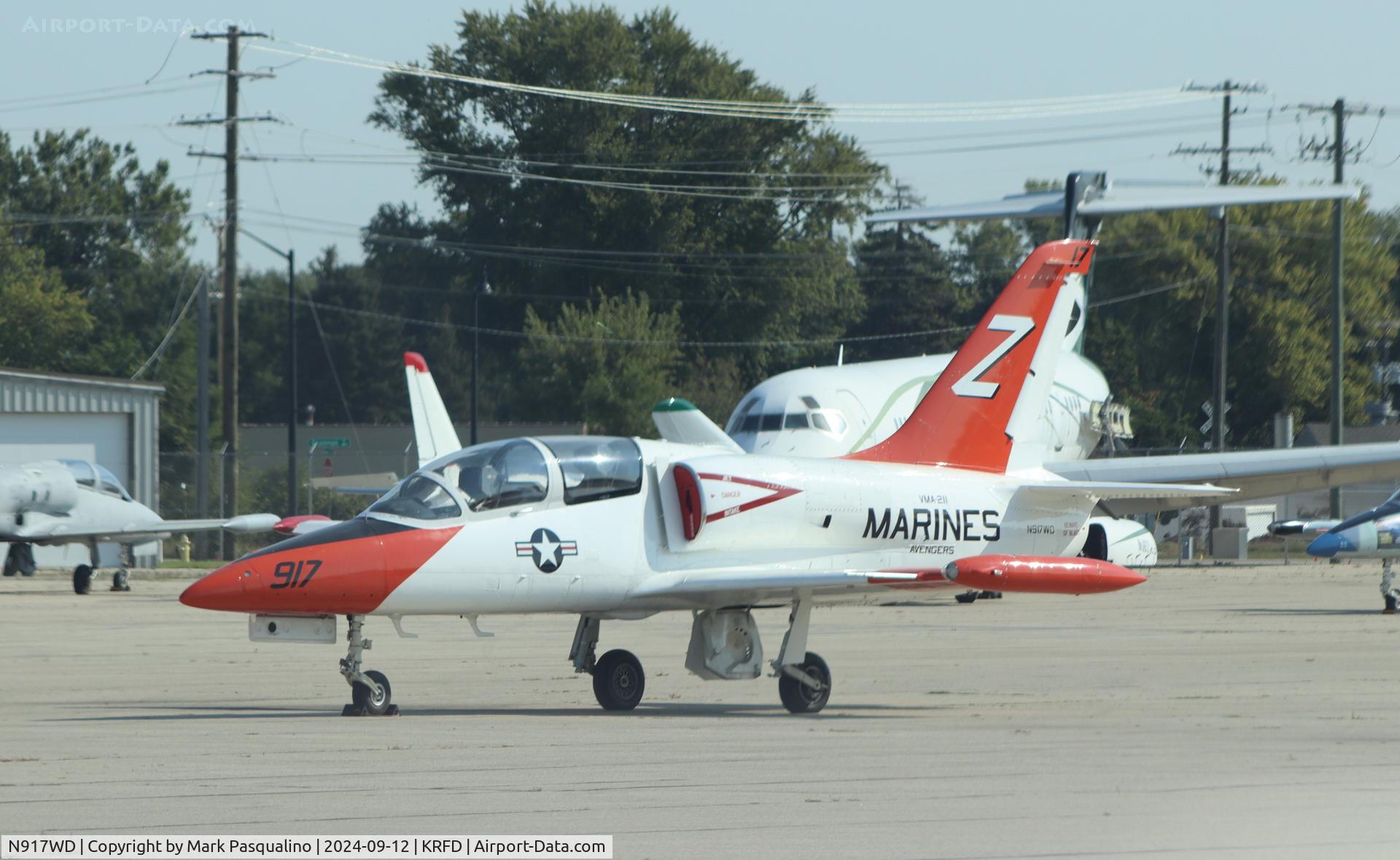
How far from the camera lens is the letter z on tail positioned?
14422 millimetres

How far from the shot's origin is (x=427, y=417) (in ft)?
76.2

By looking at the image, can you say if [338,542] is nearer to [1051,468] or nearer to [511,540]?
[511,540]

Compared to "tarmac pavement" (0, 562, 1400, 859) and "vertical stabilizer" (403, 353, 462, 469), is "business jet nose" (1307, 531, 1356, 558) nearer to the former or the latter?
"tarmac pavement" (0, 562, 1400, 859)

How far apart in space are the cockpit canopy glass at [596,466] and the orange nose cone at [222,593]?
2.44 m

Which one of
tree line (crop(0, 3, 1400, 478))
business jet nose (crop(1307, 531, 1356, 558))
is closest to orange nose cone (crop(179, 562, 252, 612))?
business jet nose (crop(1307, 531, 1356, 558))

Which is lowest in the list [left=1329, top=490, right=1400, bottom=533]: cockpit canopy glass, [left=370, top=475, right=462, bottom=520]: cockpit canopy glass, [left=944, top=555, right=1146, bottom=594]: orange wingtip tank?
[left=1329, top=490, right=1400, bottom=533]: cockpit canopy glass

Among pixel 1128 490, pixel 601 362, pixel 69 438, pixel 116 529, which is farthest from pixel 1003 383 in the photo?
pixel 601 362

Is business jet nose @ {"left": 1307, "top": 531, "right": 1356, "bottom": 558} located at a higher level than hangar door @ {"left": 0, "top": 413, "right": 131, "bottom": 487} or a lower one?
lower

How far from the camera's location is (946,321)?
85.9 m

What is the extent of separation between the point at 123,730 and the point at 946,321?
76758 mm

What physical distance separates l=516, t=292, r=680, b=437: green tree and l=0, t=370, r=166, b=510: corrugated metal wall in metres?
17.8

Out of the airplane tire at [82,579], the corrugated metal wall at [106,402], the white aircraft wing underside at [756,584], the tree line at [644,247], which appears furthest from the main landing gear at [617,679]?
the tree line at [644,247]

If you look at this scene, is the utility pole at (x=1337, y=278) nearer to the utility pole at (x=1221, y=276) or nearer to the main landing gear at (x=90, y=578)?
the utility pole at (x=1221, y=276)

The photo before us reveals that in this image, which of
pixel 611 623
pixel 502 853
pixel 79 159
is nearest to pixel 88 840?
pixel 502 853
